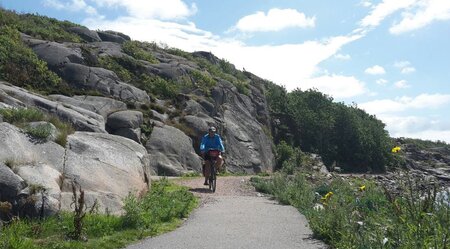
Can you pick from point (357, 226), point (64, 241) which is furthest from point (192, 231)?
point (357, 226)

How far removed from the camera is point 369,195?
10.3 m

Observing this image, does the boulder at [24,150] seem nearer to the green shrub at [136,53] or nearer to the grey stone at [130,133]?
the grey stone at [130,133]

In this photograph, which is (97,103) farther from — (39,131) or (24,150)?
(24,150)

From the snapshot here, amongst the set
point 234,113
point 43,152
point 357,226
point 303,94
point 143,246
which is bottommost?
point 143,246

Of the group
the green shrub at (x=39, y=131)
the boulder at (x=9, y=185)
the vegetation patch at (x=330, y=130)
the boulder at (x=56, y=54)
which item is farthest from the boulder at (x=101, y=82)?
the boulder at (x=9, y=185)

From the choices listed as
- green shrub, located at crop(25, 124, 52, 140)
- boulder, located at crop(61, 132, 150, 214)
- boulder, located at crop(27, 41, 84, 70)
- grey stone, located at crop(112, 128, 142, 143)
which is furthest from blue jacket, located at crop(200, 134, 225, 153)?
boulder, located at crop(27, 41, 84, 70)

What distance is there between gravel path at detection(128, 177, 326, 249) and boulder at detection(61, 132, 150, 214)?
1527 mm

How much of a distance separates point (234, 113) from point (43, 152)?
30.5m

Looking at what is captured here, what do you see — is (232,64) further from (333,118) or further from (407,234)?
(407,234)

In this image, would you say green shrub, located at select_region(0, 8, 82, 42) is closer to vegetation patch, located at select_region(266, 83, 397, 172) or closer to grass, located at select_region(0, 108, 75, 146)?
vegetation patch, located at select_region(266, 83, 397, 172)

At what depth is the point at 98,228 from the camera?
7.52 metres

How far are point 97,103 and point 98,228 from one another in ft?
68.5

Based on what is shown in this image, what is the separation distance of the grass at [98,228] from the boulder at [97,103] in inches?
700

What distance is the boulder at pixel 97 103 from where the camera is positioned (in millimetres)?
26141
